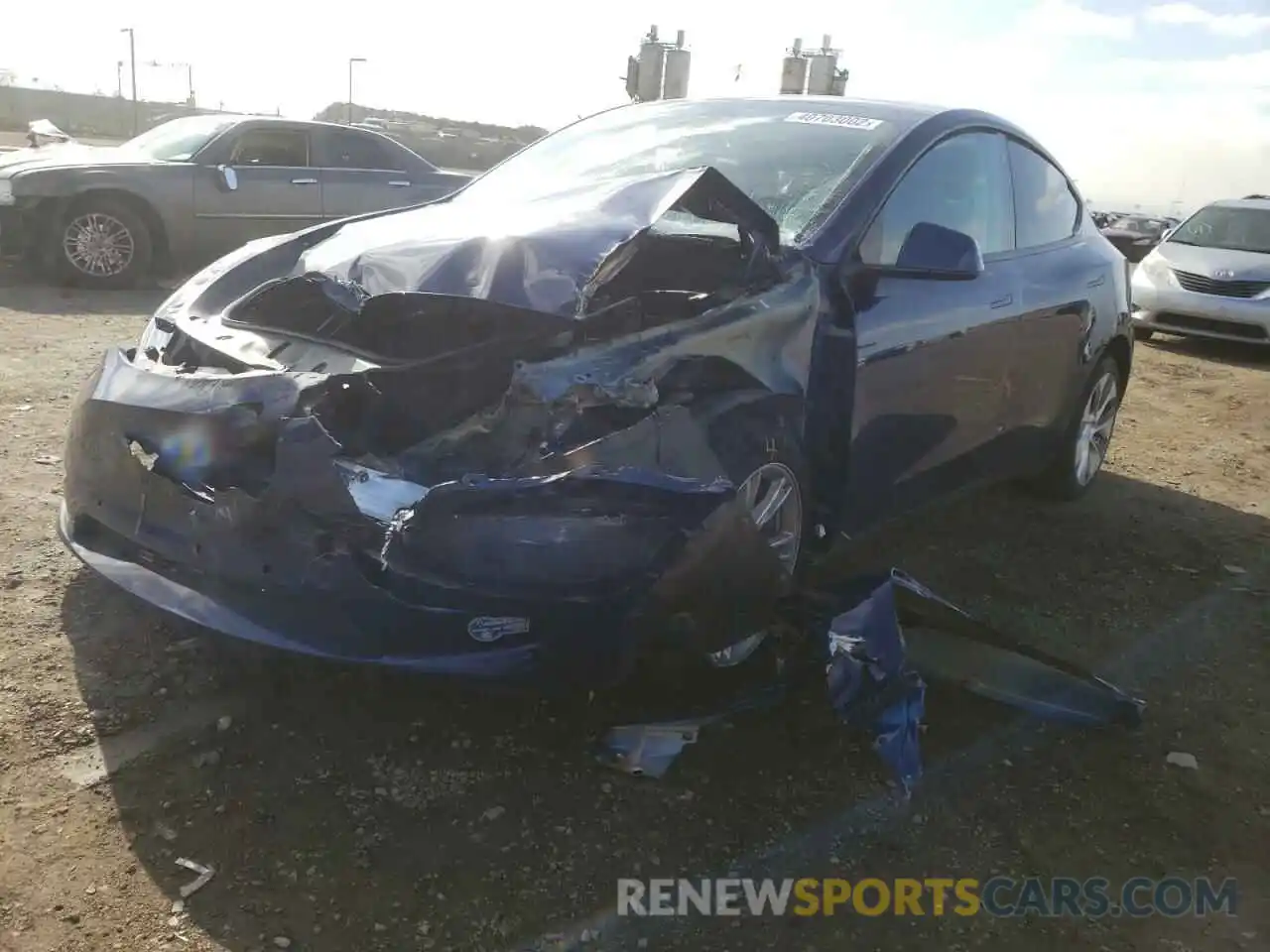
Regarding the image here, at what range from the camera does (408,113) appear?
43.1m

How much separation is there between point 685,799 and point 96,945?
123cm

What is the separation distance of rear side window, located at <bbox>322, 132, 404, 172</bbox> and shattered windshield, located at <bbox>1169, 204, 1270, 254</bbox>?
7.89 m

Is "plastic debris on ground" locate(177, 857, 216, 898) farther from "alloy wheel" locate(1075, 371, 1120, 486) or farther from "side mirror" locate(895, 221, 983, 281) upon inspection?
"alloy wheel" locate(1075, 371, 1120, 486)

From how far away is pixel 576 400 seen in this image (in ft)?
8.16

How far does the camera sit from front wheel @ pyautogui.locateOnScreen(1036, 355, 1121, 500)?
4.79 metres

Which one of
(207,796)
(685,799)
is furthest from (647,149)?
(207,796)

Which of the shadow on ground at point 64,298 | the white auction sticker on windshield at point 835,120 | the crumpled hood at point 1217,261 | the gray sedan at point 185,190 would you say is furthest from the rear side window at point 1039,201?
the crumpled hood at point 1217,261

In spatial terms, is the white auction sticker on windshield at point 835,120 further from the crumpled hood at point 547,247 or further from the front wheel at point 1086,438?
the front wheel at point 1086,438

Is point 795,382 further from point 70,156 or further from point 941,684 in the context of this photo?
point 70,156

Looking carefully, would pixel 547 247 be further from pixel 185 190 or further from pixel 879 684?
pixel 185 190

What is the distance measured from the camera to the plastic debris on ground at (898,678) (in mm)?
2572

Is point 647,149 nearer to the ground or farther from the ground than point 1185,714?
farther from the ground

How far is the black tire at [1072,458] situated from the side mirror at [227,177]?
244 inches

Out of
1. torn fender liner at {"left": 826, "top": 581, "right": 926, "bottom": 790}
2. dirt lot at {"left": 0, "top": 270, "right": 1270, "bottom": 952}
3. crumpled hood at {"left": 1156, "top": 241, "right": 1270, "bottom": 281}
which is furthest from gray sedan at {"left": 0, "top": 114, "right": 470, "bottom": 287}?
crumpled hood at {"left": 1156, "top": 241, "right": 1270, "bottom": 281}
